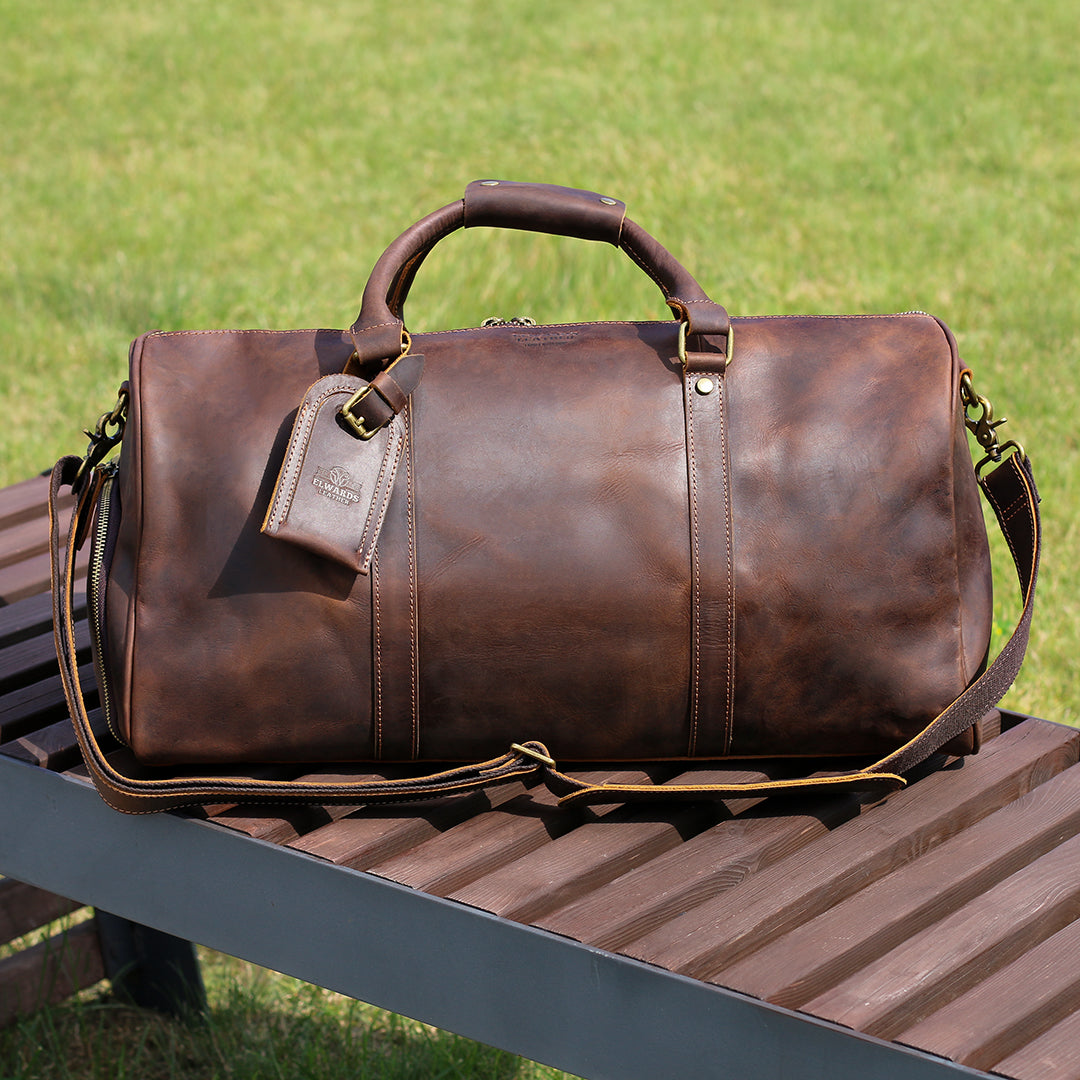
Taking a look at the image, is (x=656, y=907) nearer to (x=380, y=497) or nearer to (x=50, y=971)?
(x=380, y=497)

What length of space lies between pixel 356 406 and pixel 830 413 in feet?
1.62

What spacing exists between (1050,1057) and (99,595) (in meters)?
1.04

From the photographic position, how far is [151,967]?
2.52m

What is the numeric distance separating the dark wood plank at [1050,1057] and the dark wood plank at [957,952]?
8cm

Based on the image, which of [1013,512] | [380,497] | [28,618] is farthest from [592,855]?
[28,618]

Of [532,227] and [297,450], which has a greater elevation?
[532,227]

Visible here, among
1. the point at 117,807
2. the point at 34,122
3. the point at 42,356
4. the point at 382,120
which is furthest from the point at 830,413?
the point at 34,122

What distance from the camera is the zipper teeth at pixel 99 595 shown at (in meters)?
1.50

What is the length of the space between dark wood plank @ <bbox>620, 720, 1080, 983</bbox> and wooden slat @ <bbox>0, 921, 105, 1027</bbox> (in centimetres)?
154

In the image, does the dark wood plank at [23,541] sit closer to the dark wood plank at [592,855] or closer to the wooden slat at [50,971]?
the wooden slat at [50,971]

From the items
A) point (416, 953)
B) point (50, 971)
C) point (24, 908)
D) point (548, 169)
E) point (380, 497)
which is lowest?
point (50, 971)

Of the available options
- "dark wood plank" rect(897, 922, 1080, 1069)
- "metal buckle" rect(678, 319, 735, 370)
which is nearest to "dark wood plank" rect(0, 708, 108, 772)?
"metal buckle" rect(678, 319, 735, 370)

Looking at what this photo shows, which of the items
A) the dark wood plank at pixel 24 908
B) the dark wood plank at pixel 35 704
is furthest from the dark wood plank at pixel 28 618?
the dark wood plank at pixel 24 908

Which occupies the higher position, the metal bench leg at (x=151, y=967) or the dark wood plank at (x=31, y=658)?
the dark wood plank at (x=31, y=658)
